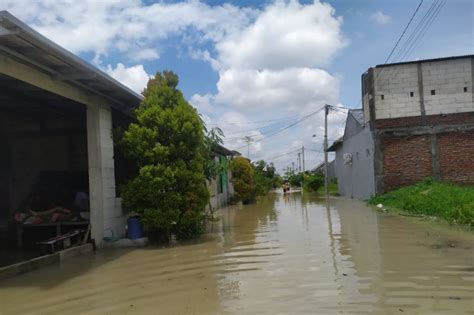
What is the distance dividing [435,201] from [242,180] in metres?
15.9

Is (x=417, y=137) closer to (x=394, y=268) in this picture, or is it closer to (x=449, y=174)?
(x=449, y=174)

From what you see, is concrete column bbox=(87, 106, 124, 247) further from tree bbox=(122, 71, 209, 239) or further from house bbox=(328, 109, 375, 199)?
house bbox=(328, 109, 375, 199)

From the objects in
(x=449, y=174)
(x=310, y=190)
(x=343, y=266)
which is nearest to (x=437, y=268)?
(x=343, y=266)

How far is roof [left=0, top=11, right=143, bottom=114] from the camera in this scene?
6.84 meters

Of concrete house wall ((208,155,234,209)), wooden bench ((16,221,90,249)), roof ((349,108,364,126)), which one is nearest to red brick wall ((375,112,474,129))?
roof ((349,108,364,126))

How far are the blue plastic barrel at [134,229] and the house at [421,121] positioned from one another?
13.8 meters

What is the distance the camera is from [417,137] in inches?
837

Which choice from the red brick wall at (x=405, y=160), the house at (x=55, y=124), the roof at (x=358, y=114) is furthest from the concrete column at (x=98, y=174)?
the roof at (x=358, y=114)

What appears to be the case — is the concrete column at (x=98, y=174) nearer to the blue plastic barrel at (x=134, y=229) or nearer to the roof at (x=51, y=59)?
the blue plastic barrel at (x=134, y=229)

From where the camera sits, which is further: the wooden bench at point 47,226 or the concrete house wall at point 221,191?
the concrete house wall at point 221,191

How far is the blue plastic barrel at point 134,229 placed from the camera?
1166 cm

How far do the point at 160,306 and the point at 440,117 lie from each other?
18.7 meters

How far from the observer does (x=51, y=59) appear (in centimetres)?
853

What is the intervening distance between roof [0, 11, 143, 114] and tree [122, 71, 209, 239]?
Result: 92 centimetres
